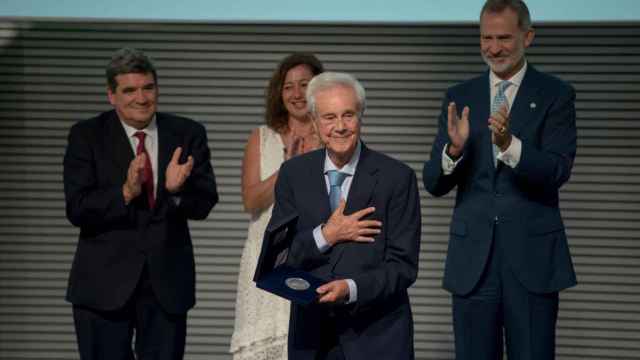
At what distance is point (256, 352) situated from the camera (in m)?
5.30

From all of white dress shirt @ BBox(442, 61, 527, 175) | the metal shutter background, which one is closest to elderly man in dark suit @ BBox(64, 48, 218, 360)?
white dress shirt @ BBox(442, 61, 527, 175)

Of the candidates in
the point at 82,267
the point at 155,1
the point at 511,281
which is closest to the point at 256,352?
the point at 82,267

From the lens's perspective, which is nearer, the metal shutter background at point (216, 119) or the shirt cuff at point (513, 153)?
the shirt cuff at point (513, 153)

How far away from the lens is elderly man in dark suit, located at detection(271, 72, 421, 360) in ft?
12.7

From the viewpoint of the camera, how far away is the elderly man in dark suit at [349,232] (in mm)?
3879

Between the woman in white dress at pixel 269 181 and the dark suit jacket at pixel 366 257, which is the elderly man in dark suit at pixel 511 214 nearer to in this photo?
the dark suit jacket at pixel 366 257

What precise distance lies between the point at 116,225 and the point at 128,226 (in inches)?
1.7

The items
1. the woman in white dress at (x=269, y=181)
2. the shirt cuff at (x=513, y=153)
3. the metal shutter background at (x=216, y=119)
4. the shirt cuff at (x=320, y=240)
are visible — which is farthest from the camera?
the metal shutter background at (x=216, y=119)

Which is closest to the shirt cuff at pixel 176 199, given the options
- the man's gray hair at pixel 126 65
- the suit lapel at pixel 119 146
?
the suit lapel at pixel 119 146

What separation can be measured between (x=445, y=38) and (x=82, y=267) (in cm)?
280

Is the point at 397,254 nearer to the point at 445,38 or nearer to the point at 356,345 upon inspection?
the point at 356,345

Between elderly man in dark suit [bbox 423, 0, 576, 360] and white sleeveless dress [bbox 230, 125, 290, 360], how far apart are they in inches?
34.7

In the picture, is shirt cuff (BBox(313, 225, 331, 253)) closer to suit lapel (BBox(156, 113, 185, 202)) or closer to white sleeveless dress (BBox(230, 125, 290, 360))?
suit lapel (BBox(156, 113, 185, 202))

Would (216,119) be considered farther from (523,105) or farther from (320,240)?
(320,240)
